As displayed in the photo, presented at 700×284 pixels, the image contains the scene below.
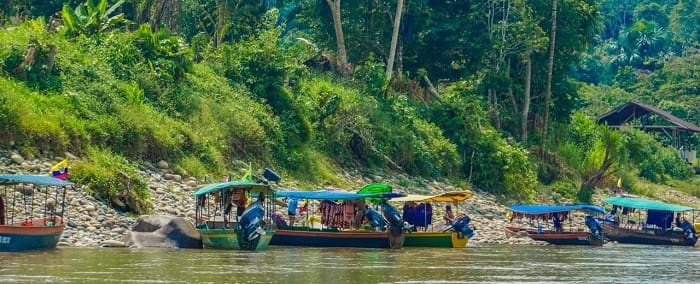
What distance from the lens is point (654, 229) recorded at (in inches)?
1483

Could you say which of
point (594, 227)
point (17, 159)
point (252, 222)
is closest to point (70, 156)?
point (17, 159)

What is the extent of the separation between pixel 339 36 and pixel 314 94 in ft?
14.7

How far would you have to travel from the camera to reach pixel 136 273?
840 inches

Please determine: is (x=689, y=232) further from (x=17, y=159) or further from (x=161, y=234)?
(x=17, y=159)

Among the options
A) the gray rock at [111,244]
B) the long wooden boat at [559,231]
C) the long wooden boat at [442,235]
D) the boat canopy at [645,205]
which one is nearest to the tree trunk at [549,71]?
the boat canopy at [645,205]

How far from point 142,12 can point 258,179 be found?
994 centimetres

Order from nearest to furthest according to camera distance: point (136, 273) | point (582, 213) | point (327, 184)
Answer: point (136, 273) → point (327, 184) → point (582, 213)

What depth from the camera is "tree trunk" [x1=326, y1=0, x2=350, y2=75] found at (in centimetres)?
4431

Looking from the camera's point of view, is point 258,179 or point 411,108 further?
point 411,108

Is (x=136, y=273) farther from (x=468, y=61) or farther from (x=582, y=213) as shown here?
(x=468, y=61)

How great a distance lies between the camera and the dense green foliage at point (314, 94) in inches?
1299

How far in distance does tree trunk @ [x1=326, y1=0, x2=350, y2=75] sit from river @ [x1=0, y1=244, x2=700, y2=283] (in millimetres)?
15509

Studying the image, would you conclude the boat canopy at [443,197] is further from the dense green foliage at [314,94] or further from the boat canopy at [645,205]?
the boat canopy at [645,205]

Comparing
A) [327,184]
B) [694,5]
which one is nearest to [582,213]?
[327,184]
